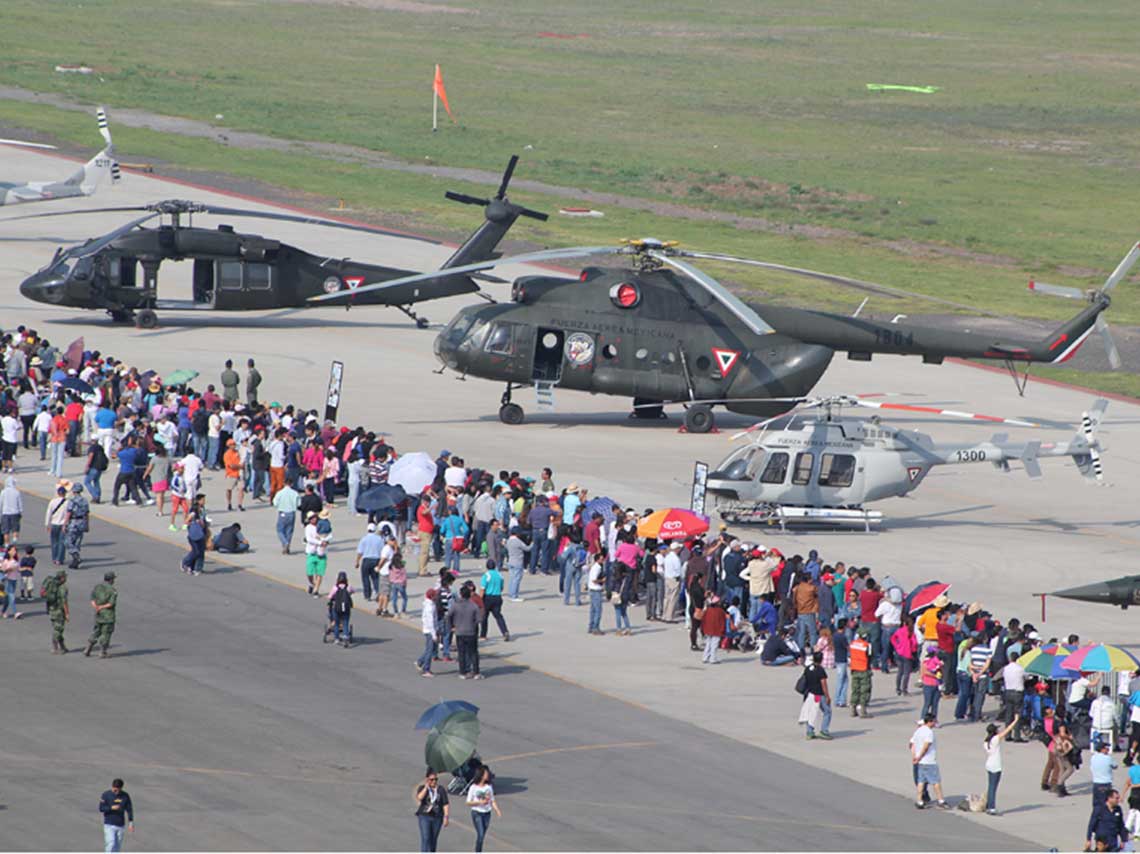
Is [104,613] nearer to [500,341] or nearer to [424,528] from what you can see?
[424,528]

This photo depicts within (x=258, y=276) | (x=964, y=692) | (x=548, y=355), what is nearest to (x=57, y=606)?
(x=964, y=692)

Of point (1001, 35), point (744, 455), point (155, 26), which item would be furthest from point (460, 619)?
point (1001, 35)

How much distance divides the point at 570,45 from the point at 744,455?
97.8 meters

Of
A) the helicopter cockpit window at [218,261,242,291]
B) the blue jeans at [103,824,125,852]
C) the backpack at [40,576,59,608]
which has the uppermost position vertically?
the helicopter cockpit window at [218,261,242,291]

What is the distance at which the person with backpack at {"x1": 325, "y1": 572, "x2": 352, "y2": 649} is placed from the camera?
26.4 meters

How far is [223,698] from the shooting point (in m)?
24.4

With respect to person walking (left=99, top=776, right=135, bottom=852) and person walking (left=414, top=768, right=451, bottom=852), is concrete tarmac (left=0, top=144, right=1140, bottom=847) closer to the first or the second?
person walking (left=414, top=768, right=451, bottom=852)

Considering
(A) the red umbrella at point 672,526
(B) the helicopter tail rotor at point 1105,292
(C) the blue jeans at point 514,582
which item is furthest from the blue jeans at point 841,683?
(B) the helicopter tail rotor at point 1105,292

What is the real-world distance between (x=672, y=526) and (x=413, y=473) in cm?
469

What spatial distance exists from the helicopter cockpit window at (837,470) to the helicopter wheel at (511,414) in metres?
9.46

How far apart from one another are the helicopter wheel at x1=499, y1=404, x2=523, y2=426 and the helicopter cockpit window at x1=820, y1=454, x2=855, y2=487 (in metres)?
9.46

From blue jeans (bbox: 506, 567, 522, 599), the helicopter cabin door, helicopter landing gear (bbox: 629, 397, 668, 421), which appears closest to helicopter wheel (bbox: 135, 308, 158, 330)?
the helicopter cabin door

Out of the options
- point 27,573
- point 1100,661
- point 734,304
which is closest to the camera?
point 1100,661

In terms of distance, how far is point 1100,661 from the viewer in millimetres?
23453
